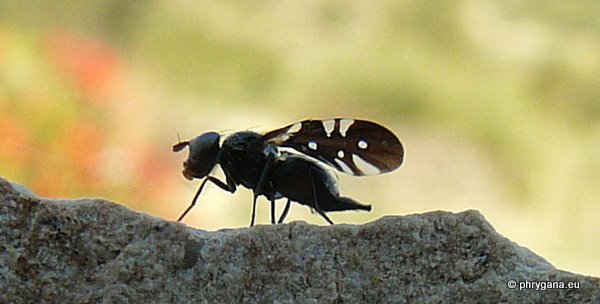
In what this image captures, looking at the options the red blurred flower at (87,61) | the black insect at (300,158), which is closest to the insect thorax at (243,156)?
the black insect at (300,158)

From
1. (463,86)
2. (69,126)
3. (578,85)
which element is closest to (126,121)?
(69,126)

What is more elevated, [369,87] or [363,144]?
[369,87]

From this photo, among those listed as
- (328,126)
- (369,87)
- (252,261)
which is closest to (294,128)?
(328,126)

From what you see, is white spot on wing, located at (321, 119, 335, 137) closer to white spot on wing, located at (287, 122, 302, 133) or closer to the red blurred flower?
white spot on wing, located at (287, 122, 302, 133)

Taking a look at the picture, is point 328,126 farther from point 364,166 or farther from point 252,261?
point 252,261

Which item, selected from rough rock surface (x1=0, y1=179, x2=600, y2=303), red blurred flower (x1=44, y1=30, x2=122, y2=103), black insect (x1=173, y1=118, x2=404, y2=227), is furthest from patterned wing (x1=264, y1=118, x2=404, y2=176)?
red blurred flower (x1=44, y1=30, x2=122, y2=103)

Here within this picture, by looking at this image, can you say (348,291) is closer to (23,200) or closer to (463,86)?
(23,200)
